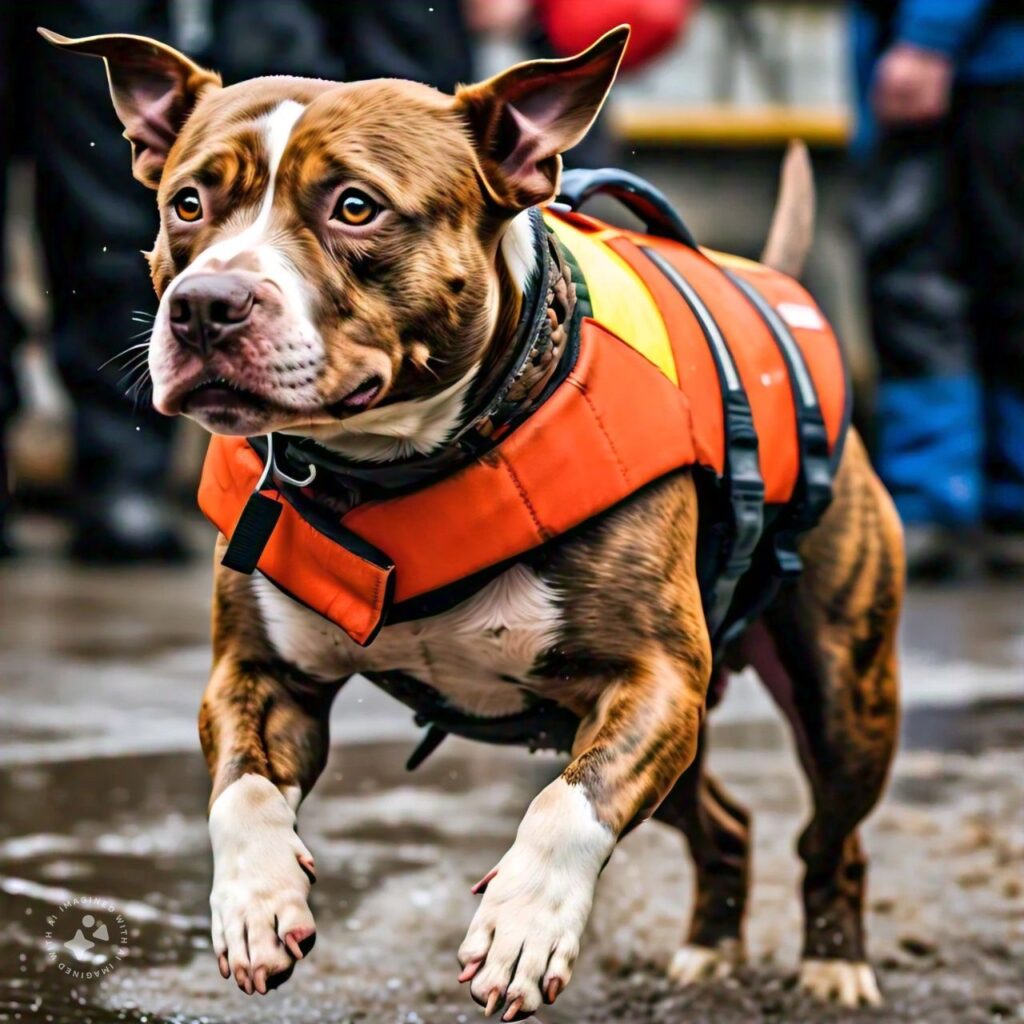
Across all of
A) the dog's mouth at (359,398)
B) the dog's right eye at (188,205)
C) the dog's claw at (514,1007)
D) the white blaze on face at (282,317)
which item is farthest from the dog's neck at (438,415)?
the dog's claw at (514,1007)

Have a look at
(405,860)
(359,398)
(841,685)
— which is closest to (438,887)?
(405,860)

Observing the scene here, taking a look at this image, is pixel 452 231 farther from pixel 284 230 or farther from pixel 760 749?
pixel 760 749

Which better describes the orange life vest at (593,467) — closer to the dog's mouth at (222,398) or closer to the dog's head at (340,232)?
the dog's head at (340,232)

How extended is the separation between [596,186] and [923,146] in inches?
179

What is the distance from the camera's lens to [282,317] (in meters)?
2.51

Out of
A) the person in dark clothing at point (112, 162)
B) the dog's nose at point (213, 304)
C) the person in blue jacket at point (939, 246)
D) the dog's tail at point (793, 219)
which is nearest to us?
the dog's nose at point (213, 304)

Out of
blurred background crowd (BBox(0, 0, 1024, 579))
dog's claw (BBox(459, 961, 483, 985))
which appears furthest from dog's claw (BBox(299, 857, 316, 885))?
blurred background crowd (BBox(0, 0, 1024, 579))

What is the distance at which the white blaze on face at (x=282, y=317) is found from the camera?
2.51m

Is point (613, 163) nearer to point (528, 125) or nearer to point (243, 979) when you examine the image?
point (528, 125)

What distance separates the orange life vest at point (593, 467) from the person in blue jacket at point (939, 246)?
4.38m

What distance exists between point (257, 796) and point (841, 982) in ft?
4.11

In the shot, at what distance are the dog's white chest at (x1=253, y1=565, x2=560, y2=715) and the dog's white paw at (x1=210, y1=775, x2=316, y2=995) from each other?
0.84ft

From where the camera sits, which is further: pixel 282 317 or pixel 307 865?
pixel 307 865

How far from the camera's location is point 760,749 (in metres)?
5.27
